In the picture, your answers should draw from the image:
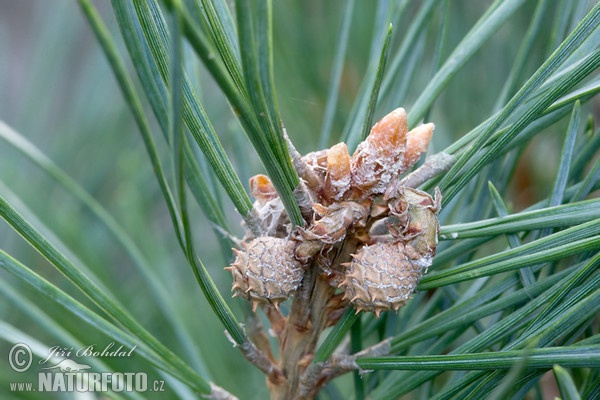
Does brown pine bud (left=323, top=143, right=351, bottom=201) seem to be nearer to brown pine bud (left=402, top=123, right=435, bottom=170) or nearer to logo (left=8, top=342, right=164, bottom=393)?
brown pine bud (left=402, top=123, right=435, bottom=170)

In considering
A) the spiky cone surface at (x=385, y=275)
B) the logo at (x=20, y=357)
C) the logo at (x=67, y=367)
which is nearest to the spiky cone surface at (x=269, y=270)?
the spiky cone surface at (x=385, y=275)

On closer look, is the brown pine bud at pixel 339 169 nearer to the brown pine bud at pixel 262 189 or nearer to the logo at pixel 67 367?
the brown pine bud at pixel 262 189

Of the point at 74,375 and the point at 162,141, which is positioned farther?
the point at 162,141

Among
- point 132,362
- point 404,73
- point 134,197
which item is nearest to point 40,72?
point 134,197

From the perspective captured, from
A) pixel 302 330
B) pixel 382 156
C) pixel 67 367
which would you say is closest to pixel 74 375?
pixel 67 367

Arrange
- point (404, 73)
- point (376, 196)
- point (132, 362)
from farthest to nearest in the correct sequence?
point (132, 362) → point (404, 73) → point (376, 196)

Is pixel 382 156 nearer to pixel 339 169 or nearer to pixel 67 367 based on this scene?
pixel 339 169

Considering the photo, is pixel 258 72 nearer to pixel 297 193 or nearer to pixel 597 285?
pixel 297 193
